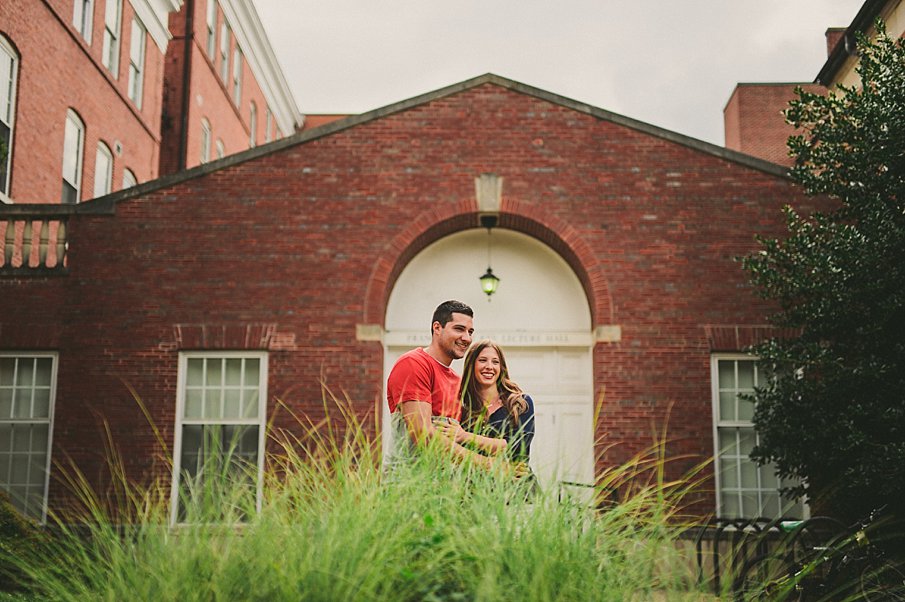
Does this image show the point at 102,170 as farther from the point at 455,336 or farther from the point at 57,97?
the point at 455,336

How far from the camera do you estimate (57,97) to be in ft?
55.1

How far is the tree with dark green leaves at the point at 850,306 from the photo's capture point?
30.1 feet

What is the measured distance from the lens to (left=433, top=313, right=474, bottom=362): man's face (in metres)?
4.81

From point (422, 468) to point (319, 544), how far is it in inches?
26.1

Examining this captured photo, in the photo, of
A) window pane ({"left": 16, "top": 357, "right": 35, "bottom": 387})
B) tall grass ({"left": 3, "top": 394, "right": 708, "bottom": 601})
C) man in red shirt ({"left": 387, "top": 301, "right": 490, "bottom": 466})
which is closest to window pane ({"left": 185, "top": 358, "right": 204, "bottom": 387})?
window pane ({"left": 16, "top": 357, "right": 35, "bottom": 387})

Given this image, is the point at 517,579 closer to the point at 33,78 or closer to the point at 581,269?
the point at 581,269

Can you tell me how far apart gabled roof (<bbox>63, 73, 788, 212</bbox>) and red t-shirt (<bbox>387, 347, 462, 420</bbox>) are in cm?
856

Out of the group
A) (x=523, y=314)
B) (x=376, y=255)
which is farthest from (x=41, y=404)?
(x=523, y=314)

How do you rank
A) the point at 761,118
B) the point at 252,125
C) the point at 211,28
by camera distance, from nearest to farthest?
the point at 211,28
the point at 252,125
the point at 761,118

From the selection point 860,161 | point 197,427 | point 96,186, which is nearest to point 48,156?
point 96,186

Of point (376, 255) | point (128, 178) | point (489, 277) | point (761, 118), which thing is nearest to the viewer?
point (376, 255)

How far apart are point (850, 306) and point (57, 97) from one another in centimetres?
1342

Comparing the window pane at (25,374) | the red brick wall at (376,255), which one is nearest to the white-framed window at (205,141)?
the red brick wall at (376,255)

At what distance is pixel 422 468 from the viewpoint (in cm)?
372
